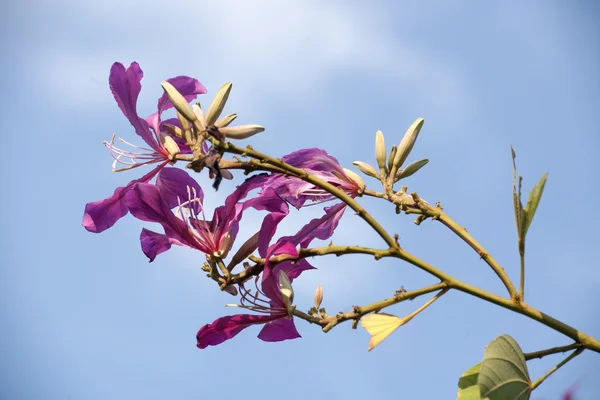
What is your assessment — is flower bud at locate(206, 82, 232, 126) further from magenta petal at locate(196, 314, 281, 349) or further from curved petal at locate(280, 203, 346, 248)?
magenta petal at locate(196, 314, 281, 349)

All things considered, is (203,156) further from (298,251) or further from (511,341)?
(511,341)

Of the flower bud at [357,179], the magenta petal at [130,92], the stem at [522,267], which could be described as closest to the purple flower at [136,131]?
the magenta petal at [130,92]

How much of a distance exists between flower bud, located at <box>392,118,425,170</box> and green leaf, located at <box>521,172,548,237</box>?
1.32 ft

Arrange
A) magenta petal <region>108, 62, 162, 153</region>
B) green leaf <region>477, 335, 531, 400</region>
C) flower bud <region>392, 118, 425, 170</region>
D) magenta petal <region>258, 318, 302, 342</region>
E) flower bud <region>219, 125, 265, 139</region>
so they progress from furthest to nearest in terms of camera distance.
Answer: magenta petal <region>108, 62, 162, 153</region>
magenta petal <region>258, 318, 302, 342</region>
flower bud <region>392, 118, 425, 170</region>
flower bud <region>219, 125, 265, 139</region>
green leaf <region>477, 335, 531, 400</region>

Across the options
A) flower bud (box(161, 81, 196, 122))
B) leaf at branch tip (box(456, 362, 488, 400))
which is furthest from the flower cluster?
leaf at branch tip (box(456, 362, 488, 400))

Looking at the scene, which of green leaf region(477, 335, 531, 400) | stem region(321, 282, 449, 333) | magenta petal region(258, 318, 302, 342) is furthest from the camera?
magenta petal region(258, 318, 302, 342)

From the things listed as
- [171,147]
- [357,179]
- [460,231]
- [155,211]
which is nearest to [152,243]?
[155,211]

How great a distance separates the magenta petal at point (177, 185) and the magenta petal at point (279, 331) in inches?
15.7

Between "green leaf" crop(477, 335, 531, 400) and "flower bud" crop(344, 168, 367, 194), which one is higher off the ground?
"flower bud" crop(344, 168, 367, 194)

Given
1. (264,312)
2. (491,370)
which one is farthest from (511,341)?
(264,312)

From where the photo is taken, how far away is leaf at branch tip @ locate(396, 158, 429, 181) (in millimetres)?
1781

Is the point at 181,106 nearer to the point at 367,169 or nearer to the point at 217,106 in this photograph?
the point at 217,106

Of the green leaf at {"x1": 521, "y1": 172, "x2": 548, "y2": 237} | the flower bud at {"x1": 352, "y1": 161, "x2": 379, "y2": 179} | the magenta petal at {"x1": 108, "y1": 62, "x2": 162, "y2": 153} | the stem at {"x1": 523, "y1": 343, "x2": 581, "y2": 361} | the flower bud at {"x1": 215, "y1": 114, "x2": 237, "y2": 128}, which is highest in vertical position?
the magenta petal at {"x1": 108, "y1": 62, "x2": 162, "y2": 153}

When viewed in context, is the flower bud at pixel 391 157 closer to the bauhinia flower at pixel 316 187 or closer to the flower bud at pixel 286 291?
the bauhinia flower at pixel 316 187
